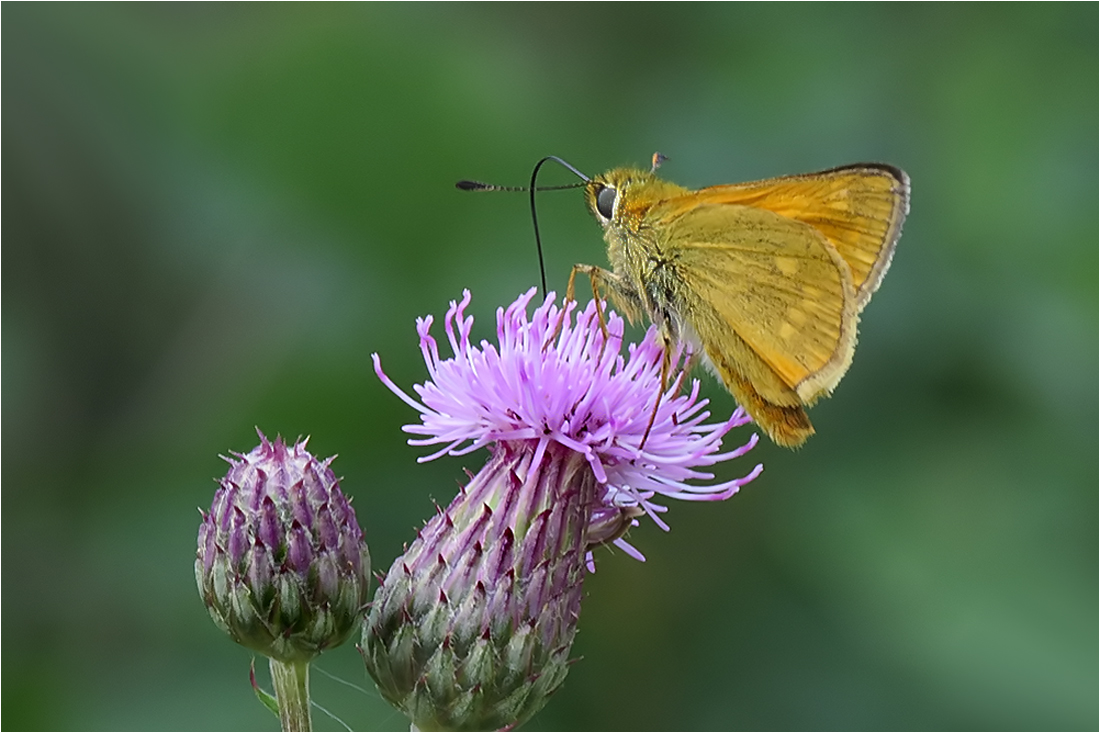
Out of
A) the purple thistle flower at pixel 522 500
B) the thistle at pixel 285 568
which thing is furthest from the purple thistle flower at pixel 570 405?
the thistle at pixel 285 568

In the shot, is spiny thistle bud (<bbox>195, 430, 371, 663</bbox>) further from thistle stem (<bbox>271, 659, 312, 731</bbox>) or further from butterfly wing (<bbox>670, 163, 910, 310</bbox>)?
butterfly wing (<bbox>670, 163, 910, 310</bbox>)

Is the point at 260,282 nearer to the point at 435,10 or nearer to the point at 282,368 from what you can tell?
the point at 282,368

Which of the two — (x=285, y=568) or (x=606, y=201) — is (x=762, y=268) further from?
(x=285, y=568)

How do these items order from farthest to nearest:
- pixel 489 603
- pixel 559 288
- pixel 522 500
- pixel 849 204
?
pixel 559 288 < pixel 849 204 < pixel 522 500 < pixel 489 603

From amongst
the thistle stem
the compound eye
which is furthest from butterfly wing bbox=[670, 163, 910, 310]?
the thistle stem

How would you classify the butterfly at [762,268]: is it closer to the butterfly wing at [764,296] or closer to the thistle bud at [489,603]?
the butterfly wing at [764,296]

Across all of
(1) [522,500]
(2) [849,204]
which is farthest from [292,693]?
(2) [849,204]
